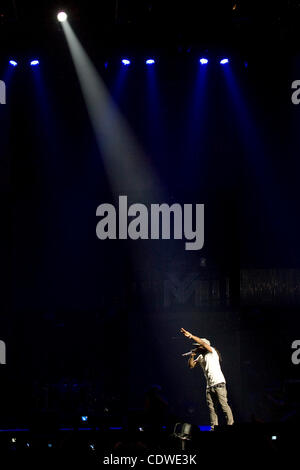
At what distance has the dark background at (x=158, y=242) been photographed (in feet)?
33.4

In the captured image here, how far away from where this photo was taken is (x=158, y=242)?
34.7 ft

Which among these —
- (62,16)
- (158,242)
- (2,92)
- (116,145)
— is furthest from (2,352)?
(62,16)

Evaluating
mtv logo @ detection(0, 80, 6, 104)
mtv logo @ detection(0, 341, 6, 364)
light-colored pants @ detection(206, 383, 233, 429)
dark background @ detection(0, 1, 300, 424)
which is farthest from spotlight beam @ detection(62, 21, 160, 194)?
light-colored pants @ detection(206, 383, 233, 429)

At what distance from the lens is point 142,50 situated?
990 centimetres

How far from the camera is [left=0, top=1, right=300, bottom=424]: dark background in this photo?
33.4 feet

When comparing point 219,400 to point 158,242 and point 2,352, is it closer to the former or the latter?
point 158,242

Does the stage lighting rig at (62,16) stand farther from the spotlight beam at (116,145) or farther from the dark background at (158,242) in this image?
the spotlight beam at (116,145)

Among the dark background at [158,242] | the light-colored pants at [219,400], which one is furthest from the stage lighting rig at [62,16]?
the light-colored pants at [219,400]

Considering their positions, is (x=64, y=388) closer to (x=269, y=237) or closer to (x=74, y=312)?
(x=74, y=312)

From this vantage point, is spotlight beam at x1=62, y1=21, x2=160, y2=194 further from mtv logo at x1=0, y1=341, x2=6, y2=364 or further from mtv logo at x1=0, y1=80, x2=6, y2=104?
mtv logo at x1=0, y1=341, x2=6, y2=364

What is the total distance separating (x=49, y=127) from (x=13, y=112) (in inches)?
26.3

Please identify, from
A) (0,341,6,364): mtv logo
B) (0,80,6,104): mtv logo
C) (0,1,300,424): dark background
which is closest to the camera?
(0,341,6,364): mtv logo
